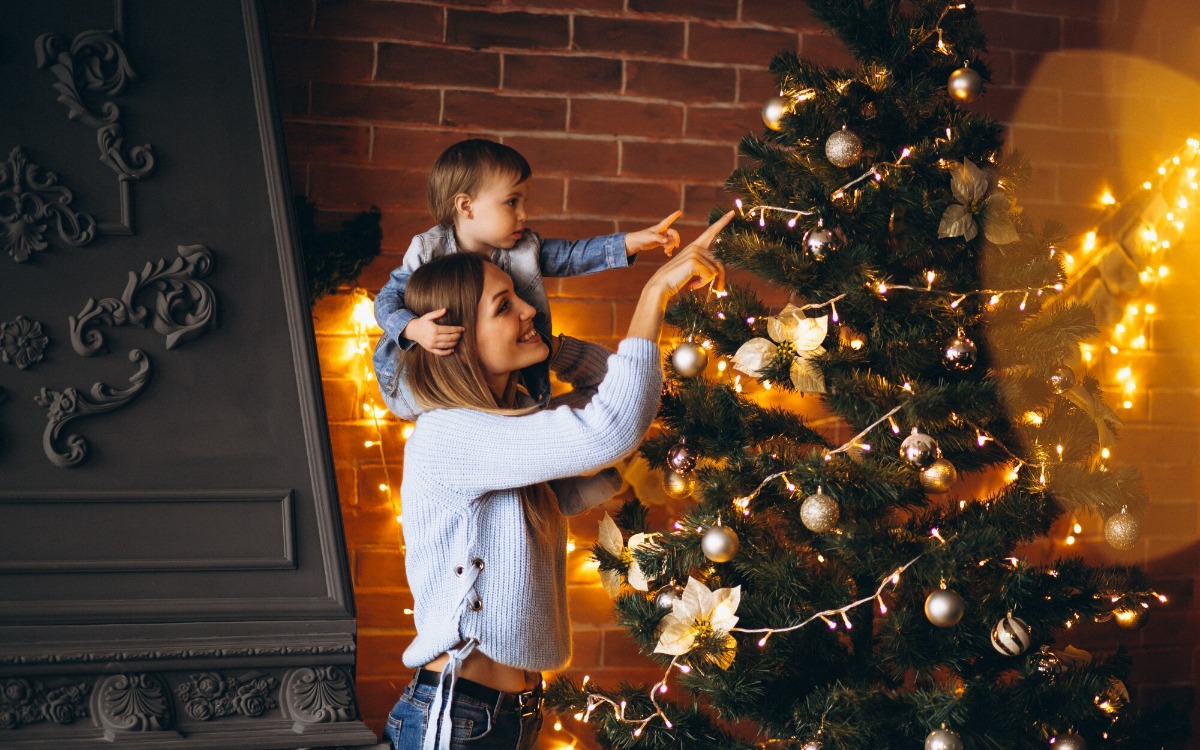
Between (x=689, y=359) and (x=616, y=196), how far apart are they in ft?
3.00

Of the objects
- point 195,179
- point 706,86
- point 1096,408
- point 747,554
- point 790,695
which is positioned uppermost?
point 706,86

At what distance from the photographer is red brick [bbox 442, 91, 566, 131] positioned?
2.39 m

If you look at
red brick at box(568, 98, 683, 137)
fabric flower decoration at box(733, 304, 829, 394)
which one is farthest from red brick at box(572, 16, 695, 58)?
fabric flower decoration at box(733, 304, 829, 394)

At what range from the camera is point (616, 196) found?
2469 millimetres

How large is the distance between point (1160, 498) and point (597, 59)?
1.97 meters

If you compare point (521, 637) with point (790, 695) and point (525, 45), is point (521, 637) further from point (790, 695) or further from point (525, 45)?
point (525, 45)

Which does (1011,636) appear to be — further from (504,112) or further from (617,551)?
(504,112)

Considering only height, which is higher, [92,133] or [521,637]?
[92,133]

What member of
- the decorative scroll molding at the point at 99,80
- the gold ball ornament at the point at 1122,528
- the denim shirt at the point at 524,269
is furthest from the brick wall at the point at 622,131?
the gold ball ornament at the point at 1122,528

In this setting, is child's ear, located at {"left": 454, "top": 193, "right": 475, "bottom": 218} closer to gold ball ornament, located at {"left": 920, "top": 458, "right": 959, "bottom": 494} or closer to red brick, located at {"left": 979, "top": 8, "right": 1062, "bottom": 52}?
gold ball ornament, located at {"left": 920, "top": 458, "right": 959, "bottom": 494}

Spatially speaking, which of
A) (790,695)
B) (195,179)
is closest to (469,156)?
(195,179)

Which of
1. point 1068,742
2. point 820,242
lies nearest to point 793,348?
point 820,242

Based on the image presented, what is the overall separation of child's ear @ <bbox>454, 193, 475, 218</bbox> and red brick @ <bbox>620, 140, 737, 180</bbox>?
625mm

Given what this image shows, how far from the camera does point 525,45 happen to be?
2.41 metres
